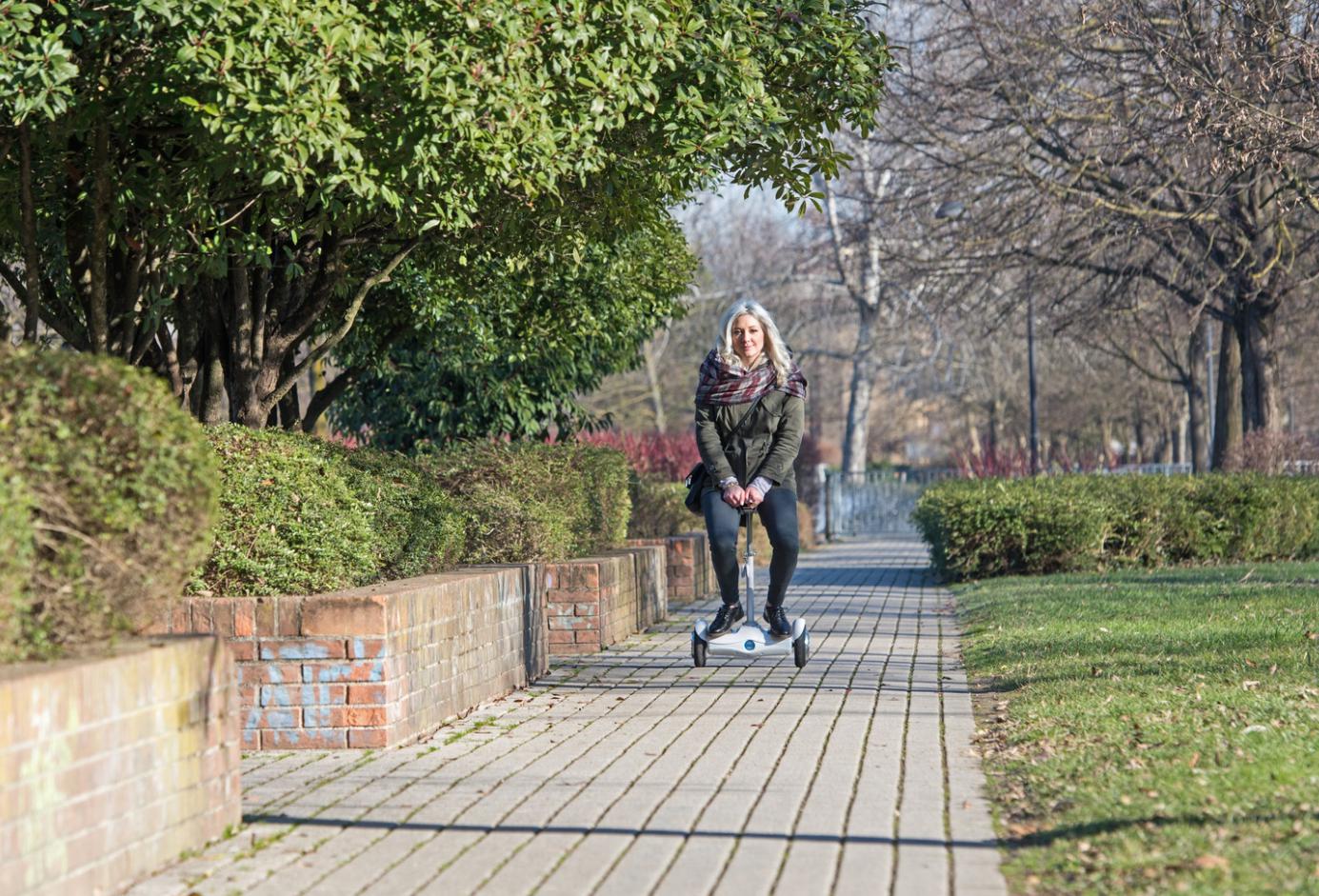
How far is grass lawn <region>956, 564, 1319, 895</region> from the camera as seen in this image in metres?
4.98

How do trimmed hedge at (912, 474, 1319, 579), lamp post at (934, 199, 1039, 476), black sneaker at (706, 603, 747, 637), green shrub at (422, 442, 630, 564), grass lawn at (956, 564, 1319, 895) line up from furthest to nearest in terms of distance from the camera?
lamp post at (934, 199, 1039, 476) < trimmed hedge at (912, 474, 1319, 579) < green shrub at (422, 442, 630, 564) < black sneaker at (706, 603, 747, 637) < grass lawn at (956, 564, 1319, 895)

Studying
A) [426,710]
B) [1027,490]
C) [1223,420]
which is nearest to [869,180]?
[1223,420]

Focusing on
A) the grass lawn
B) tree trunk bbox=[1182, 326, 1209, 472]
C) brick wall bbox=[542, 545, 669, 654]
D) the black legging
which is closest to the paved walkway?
the grass lawn

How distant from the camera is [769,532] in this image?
952cm

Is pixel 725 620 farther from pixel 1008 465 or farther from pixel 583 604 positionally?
pixel 1008 465

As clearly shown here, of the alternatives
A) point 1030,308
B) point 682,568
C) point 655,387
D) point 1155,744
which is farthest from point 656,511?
point 655,387

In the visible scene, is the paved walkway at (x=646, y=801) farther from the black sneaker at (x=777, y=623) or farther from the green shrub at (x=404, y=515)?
the green shrub at (x=404, y=515)

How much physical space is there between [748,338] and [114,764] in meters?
5.29

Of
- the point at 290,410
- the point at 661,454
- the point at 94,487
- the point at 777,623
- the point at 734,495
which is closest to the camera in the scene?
the point at 94,487

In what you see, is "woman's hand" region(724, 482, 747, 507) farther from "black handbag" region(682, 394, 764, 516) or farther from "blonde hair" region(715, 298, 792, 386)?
"blonde hair" region(715, 298, 792, 386)

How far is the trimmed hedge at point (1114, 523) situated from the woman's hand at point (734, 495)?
10323 millimetres

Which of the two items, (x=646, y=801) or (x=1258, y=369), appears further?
(x=1258, y=369)

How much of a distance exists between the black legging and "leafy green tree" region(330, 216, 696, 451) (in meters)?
2.14

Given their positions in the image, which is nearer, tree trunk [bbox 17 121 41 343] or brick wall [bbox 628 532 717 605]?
tree trunk [bbox 17 121 41 343]
